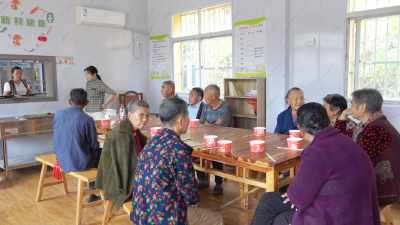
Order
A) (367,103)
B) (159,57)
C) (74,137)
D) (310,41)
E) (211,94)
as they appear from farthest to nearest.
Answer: (159,57) < (310,41) < (211,94) < (74,137) < (367,103)

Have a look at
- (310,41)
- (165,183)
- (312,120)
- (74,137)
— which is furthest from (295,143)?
(310,41)

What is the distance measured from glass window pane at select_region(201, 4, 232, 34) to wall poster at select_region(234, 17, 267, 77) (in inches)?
13.9

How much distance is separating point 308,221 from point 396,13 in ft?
10.9

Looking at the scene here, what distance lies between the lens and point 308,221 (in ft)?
5.26

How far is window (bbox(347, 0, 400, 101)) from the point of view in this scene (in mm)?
3992

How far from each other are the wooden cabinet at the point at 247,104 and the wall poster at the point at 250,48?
150 millimetres

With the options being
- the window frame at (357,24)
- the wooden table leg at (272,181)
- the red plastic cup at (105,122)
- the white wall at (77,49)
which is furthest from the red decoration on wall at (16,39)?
the window frame at (357,24)

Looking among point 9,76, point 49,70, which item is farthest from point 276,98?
point 9,76

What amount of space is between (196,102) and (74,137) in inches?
70.6

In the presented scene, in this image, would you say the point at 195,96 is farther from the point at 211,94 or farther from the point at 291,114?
the point at 291,114

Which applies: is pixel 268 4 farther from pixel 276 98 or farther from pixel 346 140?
pixel 346 140

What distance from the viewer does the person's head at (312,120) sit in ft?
5.60

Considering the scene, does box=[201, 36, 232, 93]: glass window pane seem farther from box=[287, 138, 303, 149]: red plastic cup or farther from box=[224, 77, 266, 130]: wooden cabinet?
box=[287, 138, 303, 149]: red plastic cup

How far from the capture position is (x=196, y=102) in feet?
14.4
